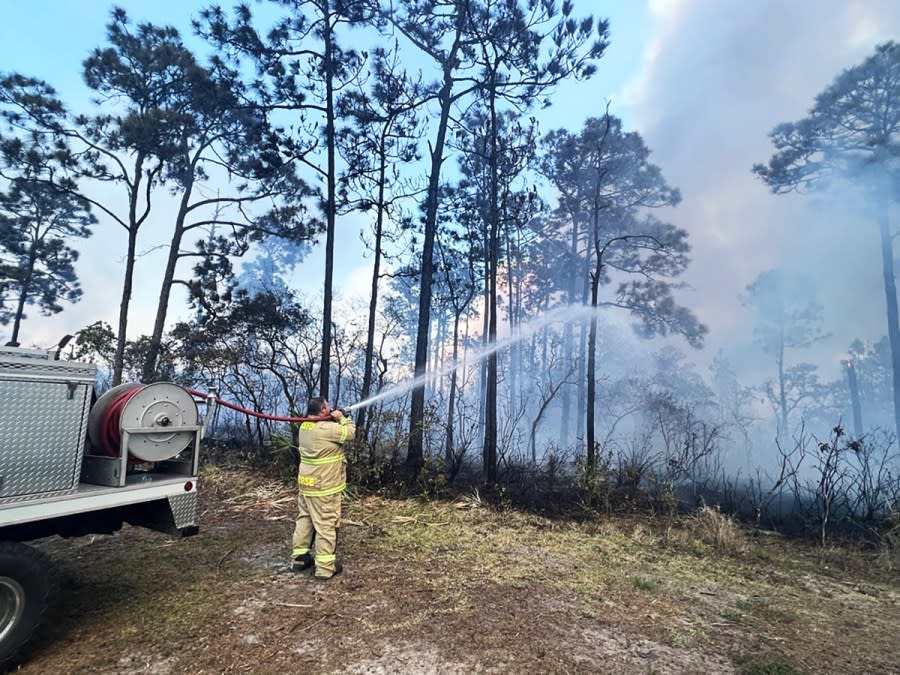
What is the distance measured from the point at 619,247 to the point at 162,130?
2153 cm

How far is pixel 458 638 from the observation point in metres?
3.96

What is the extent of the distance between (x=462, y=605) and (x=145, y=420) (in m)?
3.29

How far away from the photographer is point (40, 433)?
339 centimetres

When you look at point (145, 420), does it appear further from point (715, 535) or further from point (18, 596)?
point (715, 535)

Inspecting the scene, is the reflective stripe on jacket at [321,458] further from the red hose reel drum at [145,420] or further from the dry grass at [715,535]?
the dry grass at [715,535]

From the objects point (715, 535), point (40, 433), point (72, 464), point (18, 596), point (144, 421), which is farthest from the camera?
point (715, 535)

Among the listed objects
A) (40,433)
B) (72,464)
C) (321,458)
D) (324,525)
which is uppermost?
(40,433)

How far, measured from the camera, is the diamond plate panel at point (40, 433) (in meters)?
3.23

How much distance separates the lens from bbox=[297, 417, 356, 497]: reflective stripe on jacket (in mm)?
5230

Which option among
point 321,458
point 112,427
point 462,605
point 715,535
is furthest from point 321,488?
point 715,535

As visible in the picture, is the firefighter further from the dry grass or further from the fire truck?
the dry grass

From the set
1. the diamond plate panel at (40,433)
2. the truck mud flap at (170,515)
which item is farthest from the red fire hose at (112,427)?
the truck mud flap at (170,515)

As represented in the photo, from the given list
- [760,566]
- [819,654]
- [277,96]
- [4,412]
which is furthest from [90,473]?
[277,96]

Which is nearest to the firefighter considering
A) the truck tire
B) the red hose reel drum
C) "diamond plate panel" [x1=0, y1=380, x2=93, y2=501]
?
the red hose reel drum
